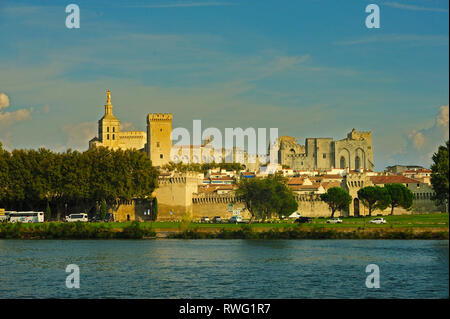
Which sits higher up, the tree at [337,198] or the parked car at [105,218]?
the tree at [337,198]

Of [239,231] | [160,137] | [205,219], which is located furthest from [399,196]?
[160,137]

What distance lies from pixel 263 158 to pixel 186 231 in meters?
83.4

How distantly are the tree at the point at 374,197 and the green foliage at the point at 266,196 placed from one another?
796 centimetres

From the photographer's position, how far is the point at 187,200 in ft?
241

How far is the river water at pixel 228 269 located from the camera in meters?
28.0

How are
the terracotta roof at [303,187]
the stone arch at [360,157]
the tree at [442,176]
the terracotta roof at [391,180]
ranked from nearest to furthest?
the tree at [442,176], the terracotta roof at [303,187], the terracotta roof at [391,180], the stone arch at [360,157]

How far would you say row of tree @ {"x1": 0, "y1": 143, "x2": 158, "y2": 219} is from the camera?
6825cm

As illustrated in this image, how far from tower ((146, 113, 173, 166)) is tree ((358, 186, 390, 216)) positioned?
41838 mm

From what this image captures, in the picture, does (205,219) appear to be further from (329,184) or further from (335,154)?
(335,154)

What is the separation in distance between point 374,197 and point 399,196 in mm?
2215

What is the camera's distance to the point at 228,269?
34.9 m

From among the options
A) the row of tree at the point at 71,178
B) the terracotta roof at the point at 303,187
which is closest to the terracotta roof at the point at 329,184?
the terracotta roof at the point at 303,187

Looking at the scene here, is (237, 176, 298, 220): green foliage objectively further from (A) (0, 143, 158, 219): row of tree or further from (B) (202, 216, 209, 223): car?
(A) (0, 143, 158, 219): row of tree

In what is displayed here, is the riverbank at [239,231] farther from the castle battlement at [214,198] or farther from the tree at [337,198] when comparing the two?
the castle battlement at [214,198]
